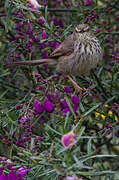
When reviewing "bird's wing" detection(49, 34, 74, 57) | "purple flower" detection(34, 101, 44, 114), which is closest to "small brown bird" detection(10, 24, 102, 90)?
"bird's wing" detection(49, 34, 74, 57)

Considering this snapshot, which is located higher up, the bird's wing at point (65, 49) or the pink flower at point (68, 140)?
the bird's wing at point (65, 49)

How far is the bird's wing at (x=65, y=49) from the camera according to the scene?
332 centimetres

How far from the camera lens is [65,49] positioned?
3488 mm

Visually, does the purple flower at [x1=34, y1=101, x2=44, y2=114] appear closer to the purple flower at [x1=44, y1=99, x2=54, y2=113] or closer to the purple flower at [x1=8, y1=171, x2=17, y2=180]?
the purple flower at [x1=44, y1=99, x2=54, y2=113]

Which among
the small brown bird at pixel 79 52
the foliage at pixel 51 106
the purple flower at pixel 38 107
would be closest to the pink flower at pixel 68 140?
the foliage at pixel 51 106

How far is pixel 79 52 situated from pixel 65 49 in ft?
0.57

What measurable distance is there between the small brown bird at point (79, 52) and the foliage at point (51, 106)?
0.08 m

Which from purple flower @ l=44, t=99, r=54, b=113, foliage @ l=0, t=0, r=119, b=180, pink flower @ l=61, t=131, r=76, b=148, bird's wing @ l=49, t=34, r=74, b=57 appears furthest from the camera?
bird's wing @ l=49, t=34, r=74, b=57

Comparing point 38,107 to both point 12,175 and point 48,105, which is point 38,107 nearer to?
point 48,105

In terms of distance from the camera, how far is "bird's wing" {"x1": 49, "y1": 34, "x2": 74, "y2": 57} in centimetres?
332

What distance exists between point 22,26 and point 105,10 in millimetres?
1010

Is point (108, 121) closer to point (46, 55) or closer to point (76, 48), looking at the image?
point (76, 48)

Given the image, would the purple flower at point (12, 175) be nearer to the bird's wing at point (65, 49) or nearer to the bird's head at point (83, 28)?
the bird's wing at point (65, 49)

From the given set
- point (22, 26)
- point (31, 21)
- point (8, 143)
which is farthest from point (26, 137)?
point (22, 26)
